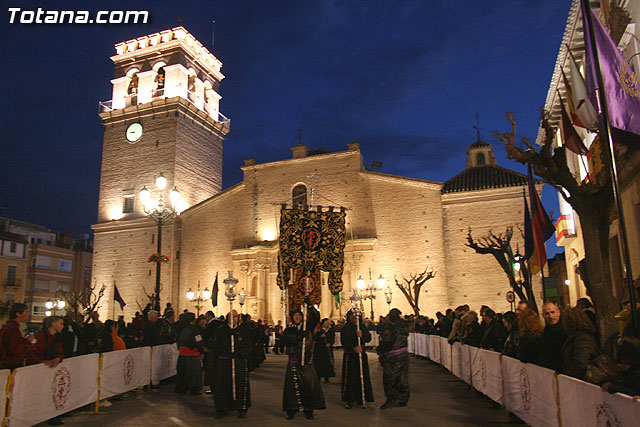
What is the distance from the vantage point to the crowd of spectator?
4.68 meters

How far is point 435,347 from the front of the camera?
16.8 m

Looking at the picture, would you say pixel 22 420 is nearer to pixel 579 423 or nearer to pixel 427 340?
pixel 579 423

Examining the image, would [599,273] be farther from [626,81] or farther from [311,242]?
[311,242]

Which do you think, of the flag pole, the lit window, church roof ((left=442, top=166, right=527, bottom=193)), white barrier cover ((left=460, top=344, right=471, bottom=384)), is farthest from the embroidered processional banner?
the lit window

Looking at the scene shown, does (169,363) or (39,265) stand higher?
(39,265)

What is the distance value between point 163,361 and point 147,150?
2385cm

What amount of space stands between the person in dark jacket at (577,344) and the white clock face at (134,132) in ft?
106

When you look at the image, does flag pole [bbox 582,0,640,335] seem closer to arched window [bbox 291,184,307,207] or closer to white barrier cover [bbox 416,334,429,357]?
white barrier cover [bbox 416,334,429,357]

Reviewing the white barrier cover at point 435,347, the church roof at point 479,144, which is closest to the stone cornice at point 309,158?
the church roof at point 479,144

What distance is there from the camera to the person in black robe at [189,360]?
1111 cm

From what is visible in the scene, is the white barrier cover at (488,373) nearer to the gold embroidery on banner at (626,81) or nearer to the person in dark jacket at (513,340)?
the person in dark jacket at (513,340)

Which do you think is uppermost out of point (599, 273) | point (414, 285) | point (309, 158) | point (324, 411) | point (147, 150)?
point (147, 150)

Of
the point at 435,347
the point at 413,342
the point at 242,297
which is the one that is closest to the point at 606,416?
the point at 435,347

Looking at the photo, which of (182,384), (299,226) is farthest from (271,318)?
(182,384)
